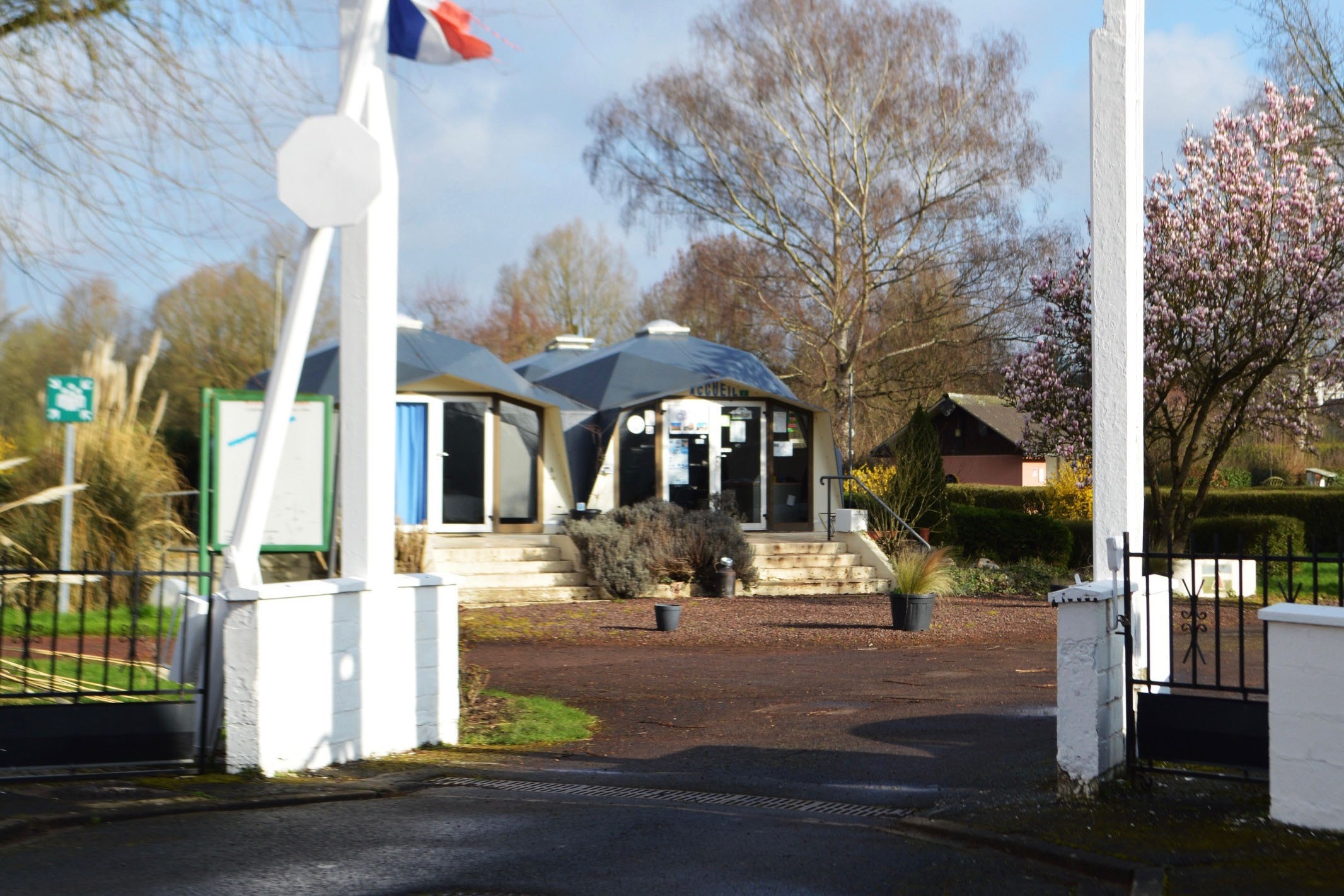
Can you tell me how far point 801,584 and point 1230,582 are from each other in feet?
21.3

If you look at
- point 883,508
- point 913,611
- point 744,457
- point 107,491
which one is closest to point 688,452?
point 744,457

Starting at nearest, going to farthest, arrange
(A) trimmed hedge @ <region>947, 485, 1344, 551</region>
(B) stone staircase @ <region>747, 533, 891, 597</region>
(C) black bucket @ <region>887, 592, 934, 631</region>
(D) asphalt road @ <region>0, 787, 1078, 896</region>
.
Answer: (D) asphalt road @ <region>0, 787, 1078, 896</region> < (C) black bucket @ <region>887, 592, 934, 631</region> < (B) stone staircase @ <region>747, 533, 891, 597</region> < (A) trimmed hedge @ <region>947, 485, 1344, 551</region>

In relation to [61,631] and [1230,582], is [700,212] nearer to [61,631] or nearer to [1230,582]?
[1230,582]

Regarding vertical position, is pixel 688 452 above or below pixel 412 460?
above

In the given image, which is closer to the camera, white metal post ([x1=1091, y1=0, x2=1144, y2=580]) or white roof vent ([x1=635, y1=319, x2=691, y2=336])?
white metal post ([x1=1091, y1=0, x2=1144, y2=580])

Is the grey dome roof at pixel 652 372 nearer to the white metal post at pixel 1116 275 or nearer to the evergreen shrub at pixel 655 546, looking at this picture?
the evergreen shrub at pixel 655 546

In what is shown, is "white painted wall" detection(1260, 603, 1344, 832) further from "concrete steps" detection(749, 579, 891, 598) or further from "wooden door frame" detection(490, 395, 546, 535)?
"wooden door frame" detection(490, 395, 546, 535)

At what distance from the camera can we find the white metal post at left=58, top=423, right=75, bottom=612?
41.7ft

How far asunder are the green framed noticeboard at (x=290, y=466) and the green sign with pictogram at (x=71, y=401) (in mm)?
1600

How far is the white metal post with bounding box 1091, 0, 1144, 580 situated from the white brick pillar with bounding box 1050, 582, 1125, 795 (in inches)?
27.0

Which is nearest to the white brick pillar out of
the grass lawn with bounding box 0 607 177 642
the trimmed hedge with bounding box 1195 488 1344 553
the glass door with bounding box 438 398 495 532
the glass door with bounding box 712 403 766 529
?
the grass lawn with bounding box 0 607 177 642

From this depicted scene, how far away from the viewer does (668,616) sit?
1431cm

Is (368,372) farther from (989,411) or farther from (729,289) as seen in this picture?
(989,411)

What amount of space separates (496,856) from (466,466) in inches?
641
